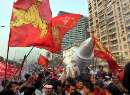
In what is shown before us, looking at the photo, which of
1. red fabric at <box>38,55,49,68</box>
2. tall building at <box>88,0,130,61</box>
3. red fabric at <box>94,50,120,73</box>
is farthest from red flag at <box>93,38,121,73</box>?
red fabric at <box>38,55,49,68</box>

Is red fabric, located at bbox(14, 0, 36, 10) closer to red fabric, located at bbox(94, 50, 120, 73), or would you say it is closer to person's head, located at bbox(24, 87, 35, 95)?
red fabric, located at bbox(94, 50, 120, 73)

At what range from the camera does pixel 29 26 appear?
389 inches

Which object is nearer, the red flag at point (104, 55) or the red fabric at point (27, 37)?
the red fabric at point (27, 37)

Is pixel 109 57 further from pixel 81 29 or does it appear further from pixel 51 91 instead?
pixel 81 29

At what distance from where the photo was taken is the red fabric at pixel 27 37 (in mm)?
9266

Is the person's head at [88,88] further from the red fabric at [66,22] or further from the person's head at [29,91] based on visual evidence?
the red fabric at [66,22]

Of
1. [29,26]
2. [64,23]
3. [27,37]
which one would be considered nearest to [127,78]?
[27,37]

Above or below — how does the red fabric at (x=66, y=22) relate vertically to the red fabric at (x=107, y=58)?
above

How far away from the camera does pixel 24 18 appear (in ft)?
33.1

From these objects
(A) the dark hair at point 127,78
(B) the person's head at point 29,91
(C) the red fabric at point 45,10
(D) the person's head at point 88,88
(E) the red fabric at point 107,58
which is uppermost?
(C) the red fabric at point 45,10

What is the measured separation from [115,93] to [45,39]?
2.86 metres

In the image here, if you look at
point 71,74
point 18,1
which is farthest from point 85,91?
point 71,74

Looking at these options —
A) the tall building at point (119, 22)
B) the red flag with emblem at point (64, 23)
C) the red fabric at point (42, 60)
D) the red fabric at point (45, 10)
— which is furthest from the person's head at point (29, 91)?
the red fabric at point (42, 60)

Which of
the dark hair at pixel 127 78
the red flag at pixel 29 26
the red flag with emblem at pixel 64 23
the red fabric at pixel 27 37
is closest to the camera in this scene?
the dark hair at pixel 127 78
